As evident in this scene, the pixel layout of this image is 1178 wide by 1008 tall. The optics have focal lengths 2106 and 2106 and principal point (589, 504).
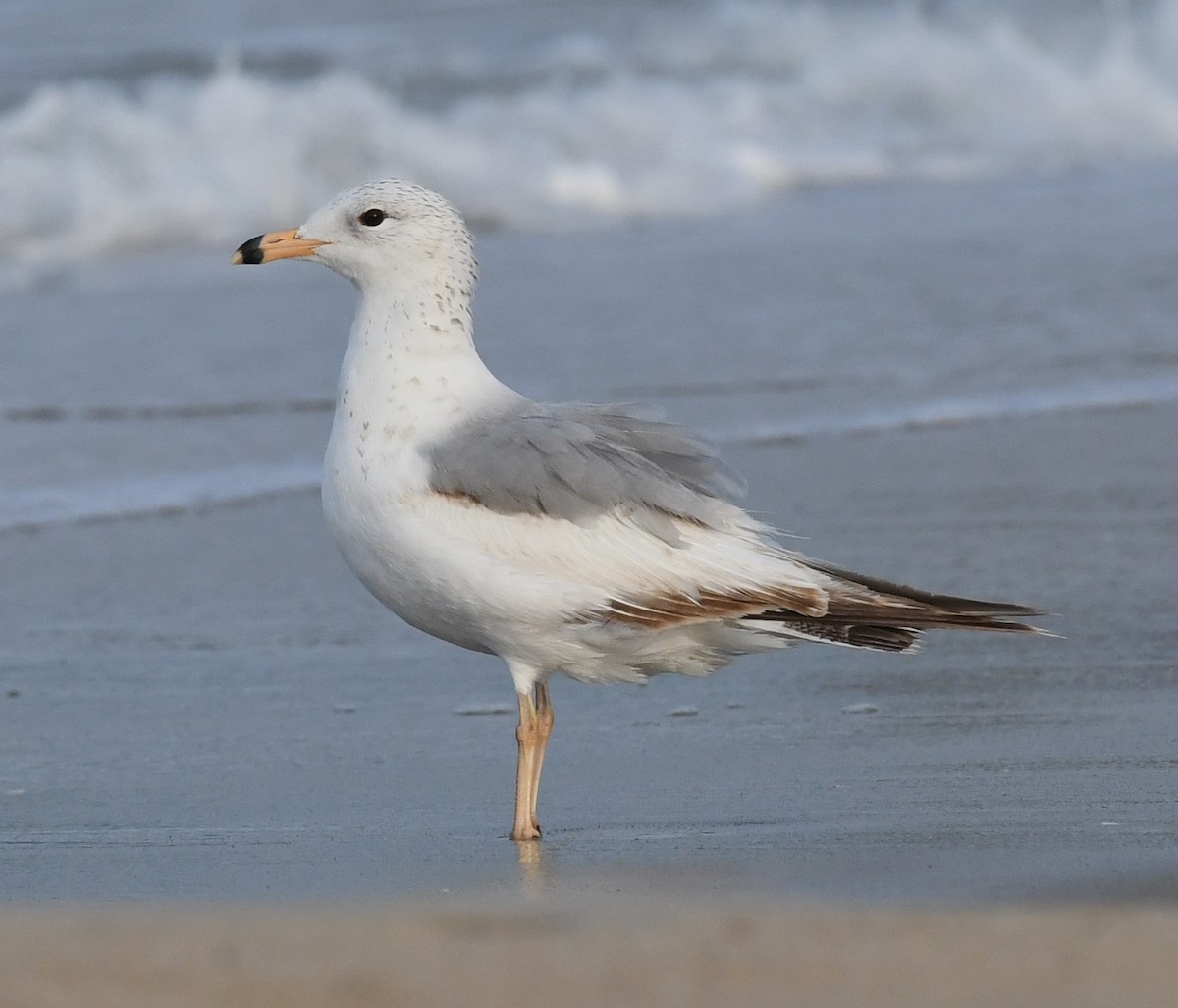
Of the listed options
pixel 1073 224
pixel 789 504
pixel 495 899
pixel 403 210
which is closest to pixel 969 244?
pixel 1073 224

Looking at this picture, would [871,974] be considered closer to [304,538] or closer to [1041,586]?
[1041,586]

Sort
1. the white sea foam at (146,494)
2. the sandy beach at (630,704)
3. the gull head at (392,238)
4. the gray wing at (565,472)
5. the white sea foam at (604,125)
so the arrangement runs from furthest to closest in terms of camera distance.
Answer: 1. the white sea foam at (604,125)
2. the white sea foam at (146,494)
3. the gull head at (392,238)
4. the gray wing at (565,472)
5. the sandy beach at (630,704)

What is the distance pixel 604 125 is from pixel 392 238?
438 inches

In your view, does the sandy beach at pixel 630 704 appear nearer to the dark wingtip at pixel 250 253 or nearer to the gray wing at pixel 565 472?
the gray wing at pixel 565 472

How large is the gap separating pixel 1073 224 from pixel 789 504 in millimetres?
5522

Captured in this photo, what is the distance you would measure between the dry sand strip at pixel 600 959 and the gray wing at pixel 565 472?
1.22 m

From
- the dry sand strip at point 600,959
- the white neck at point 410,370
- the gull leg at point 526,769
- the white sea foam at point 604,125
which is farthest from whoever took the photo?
the white sea foam at point 604,125

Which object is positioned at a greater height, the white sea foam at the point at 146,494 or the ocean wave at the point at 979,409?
the ocean wave at the point at 979,409

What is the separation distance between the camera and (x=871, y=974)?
2.68 meters

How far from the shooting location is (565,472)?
4188 millimetres

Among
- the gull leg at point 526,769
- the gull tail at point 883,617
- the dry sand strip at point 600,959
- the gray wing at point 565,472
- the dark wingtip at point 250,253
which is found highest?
the dark wingtip at point 250,253

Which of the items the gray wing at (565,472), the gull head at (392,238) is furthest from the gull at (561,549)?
the gull head at (392,238)

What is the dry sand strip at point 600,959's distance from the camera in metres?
2.61

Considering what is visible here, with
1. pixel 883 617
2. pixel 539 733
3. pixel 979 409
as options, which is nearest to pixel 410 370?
pixel 539 733
